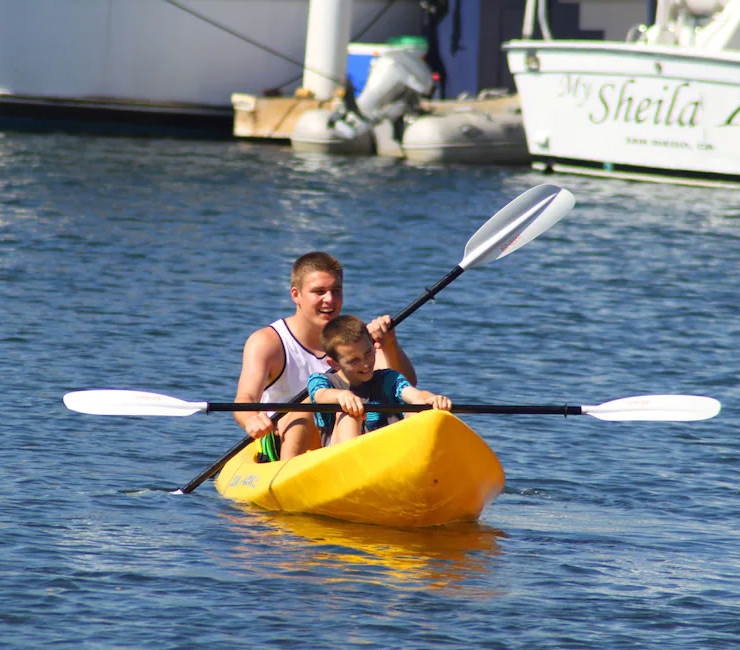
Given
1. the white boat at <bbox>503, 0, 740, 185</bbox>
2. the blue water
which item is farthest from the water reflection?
the white boat at <bbox>503, 0, 740, 185</bbox>

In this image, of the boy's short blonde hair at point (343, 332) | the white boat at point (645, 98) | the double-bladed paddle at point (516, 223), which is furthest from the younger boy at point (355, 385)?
the white boat at point (645, 98)

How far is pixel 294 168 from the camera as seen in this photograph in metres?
21.4

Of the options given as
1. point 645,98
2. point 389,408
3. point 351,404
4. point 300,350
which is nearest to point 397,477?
point 389,408

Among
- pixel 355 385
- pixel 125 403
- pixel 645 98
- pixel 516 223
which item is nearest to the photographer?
pixel 355 385

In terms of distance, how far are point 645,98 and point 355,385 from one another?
45.4 ft

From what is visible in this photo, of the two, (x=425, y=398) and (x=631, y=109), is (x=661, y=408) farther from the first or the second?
(x=631, y=109)

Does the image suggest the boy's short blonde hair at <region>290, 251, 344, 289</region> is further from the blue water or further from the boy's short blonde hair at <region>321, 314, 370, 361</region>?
the blue water

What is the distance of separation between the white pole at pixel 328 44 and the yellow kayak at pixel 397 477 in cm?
1881

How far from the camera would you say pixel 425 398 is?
5.91 m

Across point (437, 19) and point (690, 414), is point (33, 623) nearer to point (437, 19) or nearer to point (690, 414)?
point (690, 414)

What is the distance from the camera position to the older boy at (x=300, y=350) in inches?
250

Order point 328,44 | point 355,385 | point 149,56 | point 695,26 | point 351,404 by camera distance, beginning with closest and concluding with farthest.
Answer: point 351,404 → point 355,385 → point 695,26 → point 328,44 → point 149,56

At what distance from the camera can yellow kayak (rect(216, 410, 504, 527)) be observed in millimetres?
5711

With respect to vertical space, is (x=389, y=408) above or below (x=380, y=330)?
below
